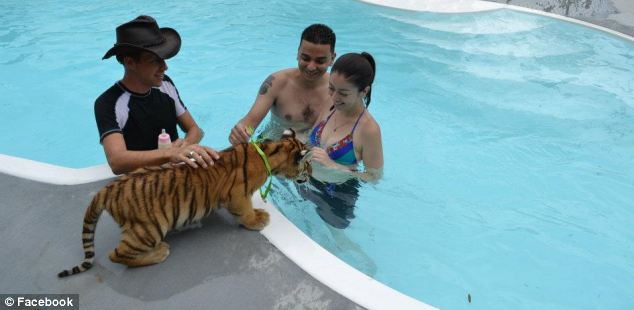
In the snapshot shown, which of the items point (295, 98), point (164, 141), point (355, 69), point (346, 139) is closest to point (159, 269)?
point (164, 141)

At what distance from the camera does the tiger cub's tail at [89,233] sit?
1.81 m

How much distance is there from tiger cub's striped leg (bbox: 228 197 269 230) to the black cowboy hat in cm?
83

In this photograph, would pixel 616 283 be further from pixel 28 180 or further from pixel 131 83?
pixel 28 180

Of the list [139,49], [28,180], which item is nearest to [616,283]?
[139,49]

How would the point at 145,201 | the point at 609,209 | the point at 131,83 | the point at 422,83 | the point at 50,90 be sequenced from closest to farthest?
the point at 145,201 < the point at 131,83 < the point at 609,209 < the point at 50,90 < the point at 422,83

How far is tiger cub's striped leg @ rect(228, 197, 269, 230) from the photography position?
210 centimetres

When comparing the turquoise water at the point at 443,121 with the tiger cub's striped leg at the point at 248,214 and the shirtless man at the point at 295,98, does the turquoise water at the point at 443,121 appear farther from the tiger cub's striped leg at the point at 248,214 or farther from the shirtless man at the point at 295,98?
the tiger cub's striped leg at the point at 248,214

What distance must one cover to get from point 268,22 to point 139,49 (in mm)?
7042

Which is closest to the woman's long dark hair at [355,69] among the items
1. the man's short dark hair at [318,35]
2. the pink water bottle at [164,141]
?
A: the man's short dark hair at [318,35]

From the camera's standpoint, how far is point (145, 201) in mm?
1869

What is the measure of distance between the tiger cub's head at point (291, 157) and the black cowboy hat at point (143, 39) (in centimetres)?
74

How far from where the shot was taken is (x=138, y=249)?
1.89 m

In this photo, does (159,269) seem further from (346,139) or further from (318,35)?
(318,35)

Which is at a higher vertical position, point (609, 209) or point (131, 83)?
point (131, 83)
